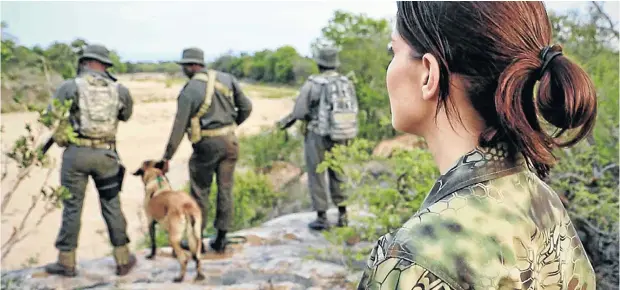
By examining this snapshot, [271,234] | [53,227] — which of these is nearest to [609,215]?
[271,234]

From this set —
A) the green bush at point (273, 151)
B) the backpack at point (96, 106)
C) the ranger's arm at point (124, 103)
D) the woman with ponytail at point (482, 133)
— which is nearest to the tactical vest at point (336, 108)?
the ranger's arm at point (124, 103)

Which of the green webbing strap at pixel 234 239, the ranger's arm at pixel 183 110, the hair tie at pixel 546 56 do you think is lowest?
the green webbing strap at pixel 234 239

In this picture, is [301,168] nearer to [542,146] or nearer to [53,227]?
[53,227]

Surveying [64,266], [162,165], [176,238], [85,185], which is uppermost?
[162,165]

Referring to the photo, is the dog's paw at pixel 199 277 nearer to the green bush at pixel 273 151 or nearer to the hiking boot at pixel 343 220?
the hiking boot at pixel 343 220

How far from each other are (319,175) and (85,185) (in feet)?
7.36

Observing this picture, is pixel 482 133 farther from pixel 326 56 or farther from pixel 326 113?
pixel 326 56

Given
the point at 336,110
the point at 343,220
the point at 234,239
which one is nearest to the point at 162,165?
the point at 234,239

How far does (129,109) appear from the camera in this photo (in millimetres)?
5020

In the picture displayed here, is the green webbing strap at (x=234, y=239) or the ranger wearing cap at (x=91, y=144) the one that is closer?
the ranger wearing cap at (x=91, y=144)

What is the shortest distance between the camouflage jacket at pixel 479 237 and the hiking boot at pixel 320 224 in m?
5.24

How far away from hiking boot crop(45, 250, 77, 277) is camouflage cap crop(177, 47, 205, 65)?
69.0 inches

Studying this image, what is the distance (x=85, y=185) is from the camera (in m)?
4.88

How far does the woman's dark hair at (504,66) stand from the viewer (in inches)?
40.0
